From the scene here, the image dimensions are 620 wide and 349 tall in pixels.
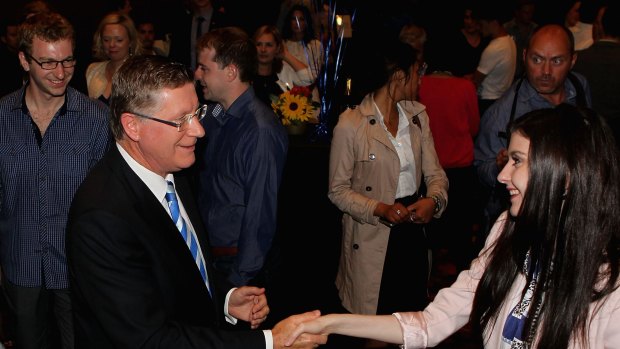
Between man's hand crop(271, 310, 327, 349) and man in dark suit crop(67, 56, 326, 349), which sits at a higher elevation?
man in dark suit crop(67, 56, 326, 349)

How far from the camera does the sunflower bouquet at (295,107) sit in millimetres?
5121

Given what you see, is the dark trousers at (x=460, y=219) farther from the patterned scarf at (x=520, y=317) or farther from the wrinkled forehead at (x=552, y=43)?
the patterned scarf at (x=520, y=317)

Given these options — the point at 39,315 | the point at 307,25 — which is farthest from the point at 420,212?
the point at 307,25

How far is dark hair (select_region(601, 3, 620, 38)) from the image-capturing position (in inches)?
177

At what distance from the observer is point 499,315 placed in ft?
6.67

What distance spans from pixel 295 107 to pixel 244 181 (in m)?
2.07

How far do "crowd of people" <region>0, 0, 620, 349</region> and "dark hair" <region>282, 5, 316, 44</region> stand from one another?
1182 mm

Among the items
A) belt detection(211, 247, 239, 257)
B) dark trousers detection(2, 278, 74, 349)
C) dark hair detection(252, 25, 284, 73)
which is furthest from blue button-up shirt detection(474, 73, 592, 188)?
dark hair detection(252, 25, 284, 73)

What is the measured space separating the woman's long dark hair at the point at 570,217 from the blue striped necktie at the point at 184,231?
1025mm

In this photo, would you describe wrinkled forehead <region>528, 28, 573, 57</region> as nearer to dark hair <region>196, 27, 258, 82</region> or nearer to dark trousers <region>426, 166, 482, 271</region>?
dark hair <region>196, 27, 258, 82</region>

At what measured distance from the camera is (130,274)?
1953 mm

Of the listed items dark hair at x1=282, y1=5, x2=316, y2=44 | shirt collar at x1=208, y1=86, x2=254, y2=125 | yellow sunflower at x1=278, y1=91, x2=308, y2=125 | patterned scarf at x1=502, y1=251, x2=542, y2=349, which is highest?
dark hair at x1=282, y1=5, x2=316, y2=44

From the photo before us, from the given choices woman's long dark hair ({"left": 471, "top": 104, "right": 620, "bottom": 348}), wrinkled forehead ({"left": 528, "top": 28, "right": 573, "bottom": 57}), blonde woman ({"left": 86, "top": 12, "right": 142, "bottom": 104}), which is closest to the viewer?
woman's long dark hair ({"left": 471, "top": 104, "right": 620, "bottom": 348})

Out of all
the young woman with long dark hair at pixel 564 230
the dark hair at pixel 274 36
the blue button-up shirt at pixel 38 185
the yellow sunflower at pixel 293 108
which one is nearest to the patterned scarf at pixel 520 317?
the young woman with long dark hair at pixel 564 230
